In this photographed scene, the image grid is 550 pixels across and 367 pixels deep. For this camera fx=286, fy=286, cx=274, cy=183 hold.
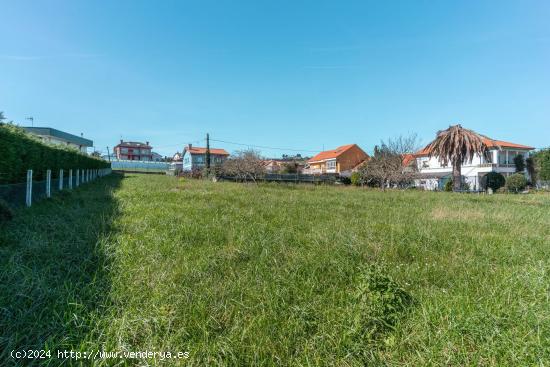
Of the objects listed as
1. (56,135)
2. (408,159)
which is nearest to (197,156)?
(56,135)

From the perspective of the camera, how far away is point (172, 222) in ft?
21.0

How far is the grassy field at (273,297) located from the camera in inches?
88.4

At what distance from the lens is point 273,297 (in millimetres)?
3023

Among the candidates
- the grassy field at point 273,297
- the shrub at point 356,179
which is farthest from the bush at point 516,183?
the grassy field at point 273,297

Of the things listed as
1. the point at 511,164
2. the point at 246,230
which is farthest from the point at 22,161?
the point at 511,164

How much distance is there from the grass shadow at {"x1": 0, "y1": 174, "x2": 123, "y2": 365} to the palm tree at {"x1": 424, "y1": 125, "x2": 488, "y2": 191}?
3229cm

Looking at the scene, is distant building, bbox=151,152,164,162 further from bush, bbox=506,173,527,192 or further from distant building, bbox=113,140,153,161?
bush, bbox=506,173,527,192

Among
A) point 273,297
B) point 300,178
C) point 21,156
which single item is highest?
point 300,178

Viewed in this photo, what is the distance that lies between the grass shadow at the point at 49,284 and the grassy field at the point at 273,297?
0.05 ft

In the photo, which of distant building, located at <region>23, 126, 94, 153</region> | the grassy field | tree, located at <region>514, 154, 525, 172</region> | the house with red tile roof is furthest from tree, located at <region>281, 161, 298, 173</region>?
the grassy field

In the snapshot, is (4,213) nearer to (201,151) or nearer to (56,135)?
(56,135)

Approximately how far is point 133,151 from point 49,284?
123m

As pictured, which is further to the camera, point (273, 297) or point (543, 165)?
point (543, 165)

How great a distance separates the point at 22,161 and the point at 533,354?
1266 centimetres
